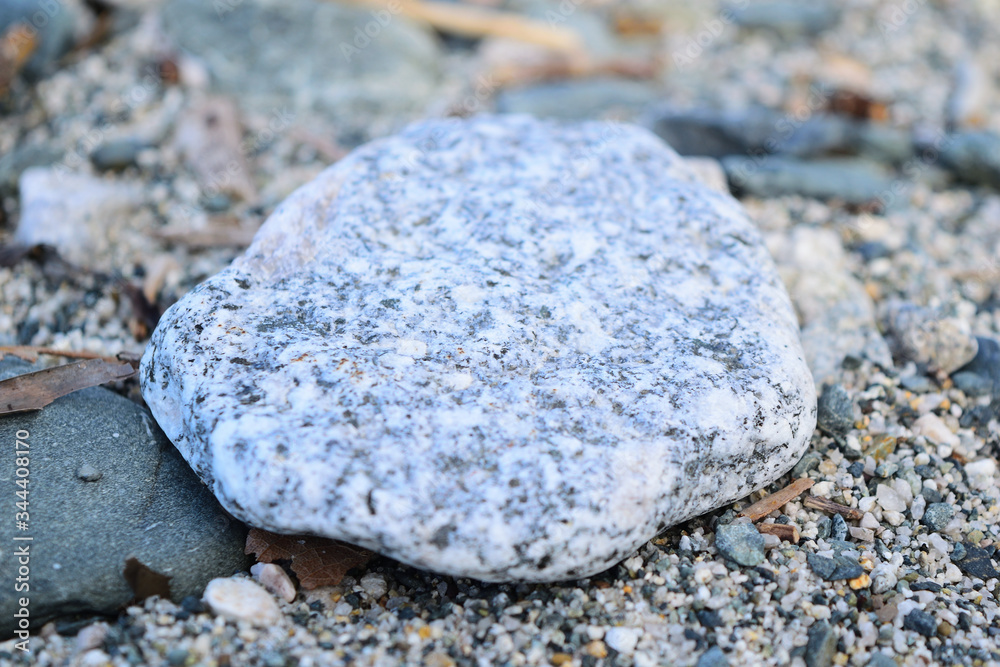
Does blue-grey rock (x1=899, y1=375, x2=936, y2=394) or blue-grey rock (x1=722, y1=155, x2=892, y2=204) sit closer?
blue-grey rock (x1=899, y1=375, x2=936, y2=394)

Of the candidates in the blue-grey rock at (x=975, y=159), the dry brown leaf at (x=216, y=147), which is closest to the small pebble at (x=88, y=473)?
the dry brown leaf at (x=216, y=147)

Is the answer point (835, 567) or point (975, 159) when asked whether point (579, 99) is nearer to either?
point (975, 159)

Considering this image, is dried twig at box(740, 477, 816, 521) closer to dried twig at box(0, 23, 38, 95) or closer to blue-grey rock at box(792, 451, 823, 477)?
blue-grey rock at box(792, 451, 823, 477)

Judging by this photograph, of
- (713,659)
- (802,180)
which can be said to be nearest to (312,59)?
(802,180)

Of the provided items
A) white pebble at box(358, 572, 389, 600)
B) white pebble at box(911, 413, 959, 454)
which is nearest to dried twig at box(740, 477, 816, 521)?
white pebble at box(911, 413, 959, 454)

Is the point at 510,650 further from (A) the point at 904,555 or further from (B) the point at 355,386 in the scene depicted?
(A) the point at 904,555

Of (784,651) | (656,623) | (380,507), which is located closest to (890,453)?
(784,651)

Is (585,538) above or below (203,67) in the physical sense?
below
